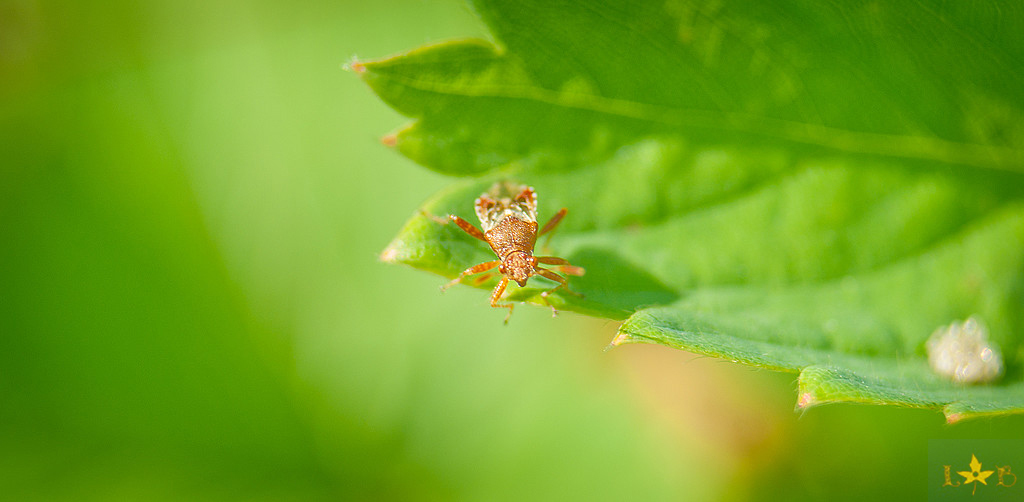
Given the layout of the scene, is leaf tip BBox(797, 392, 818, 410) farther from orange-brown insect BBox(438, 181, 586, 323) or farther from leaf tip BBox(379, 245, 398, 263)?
leaf tip BBox(379, 245, 398, 263)

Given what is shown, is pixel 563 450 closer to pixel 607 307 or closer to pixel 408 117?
pixel 607 307

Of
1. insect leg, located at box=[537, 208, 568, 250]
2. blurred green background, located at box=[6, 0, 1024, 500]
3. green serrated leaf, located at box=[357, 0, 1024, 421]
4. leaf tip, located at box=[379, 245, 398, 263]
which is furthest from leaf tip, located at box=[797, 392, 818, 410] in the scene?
blurred green background, located at box=[6, 0, 1024, 500]

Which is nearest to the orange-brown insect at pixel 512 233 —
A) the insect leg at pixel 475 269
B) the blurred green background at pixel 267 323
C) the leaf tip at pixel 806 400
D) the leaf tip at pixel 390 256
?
the insect leg at pixel 475 269

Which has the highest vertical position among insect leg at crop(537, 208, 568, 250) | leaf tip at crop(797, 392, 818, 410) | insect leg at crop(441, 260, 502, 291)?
insect leg at crop(537, 208, 568, 250)

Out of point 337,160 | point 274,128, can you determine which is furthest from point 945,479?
point 274,128

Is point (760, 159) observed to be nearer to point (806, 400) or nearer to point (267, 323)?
point (806, 400)

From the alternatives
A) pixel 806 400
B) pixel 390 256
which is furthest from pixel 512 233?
pixel 806 400
